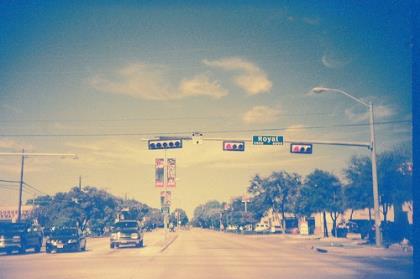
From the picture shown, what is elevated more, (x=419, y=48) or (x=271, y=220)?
(x=419, y=48)

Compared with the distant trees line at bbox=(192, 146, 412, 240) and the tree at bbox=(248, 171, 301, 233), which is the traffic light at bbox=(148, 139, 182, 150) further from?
the tree at bbox=(248, 171, 301, 233)

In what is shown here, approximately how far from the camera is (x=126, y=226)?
117ft

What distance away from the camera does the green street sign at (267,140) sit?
2691cm

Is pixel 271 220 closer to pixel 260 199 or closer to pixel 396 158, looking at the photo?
pixel 260 199

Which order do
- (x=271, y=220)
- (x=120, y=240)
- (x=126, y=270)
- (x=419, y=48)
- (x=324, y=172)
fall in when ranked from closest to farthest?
(x=419, y=48), (x=126, y=270), (x=120, y=240), (x=324, y=172), (x=271, y=220)

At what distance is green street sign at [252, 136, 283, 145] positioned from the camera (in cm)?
2691

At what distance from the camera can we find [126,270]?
1733 centimetres

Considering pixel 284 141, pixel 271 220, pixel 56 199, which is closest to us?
pixel 284 141

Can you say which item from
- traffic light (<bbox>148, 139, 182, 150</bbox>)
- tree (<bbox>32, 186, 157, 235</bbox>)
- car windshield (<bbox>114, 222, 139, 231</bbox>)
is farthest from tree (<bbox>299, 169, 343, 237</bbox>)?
tree (<bbox>32, 186, 157, 235</bbox>)

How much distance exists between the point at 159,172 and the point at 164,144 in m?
16.3

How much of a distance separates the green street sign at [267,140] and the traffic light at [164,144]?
185 inches

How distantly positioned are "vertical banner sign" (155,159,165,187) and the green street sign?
51.8ft

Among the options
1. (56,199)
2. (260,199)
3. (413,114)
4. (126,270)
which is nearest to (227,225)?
(260,199)

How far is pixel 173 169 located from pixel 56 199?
4090cm
